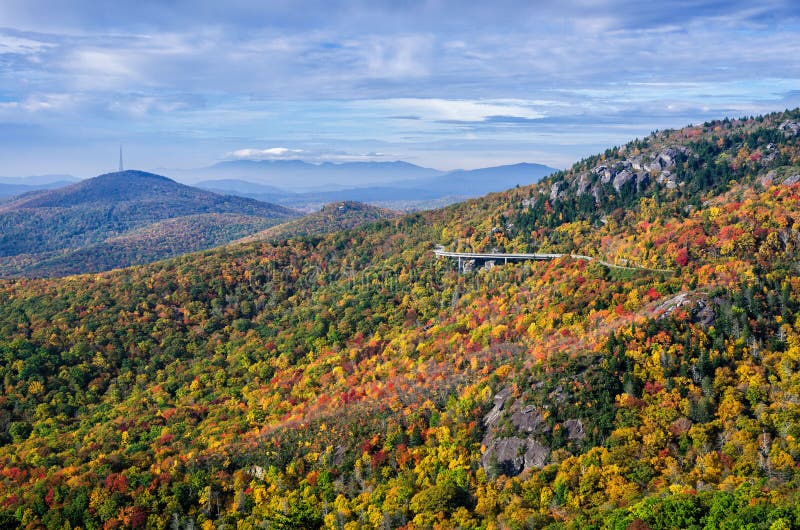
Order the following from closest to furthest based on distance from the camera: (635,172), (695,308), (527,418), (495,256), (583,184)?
(527,418), (695,308), (495,256), (635,172), (583,184)

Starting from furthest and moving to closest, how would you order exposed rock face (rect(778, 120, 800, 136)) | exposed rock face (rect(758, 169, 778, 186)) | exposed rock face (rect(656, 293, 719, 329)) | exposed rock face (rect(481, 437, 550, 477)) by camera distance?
exposed rock face (rect(778, 120, 800, 136))
exposed rock face (rect(758, 169, 778, 186))
exposed rock face (rect(656, 293, 719, 329))
exposed rock face (rect(481, 437, 550, 477))

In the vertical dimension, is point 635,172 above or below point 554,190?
above

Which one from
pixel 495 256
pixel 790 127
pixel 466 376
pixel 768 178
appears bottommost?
pixel 466 376

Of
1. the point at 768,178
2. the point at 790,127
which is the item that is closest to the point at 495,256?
the point at 768,178

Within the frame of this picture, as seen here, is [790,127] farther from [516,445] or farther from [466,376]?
[516,445]

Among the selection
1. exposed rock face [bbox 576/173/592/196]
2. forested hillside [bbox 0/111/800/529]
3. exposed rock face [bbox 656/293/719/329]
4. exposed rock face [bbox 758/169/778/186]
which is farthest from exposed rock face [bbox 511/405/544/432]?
exposed rock face [bbox 576/173/592/196]

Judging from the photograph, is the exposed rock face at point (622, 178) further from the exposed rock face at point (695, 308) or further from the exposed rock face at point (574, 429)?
the exposed rock face at point (574, 429)

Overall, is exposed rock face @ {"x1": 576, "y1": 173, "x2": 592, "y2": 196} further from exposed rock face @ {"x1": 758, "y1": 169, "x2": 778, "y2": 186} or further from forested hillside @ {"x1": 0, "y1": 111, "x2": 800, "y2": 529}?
exposed rock face @ {"x1": 758, "y1": 169, "x2": 778, "y2": 186}

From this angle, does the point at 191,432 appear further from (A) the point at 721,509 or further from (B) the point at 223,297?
(A) the point at 721,509
